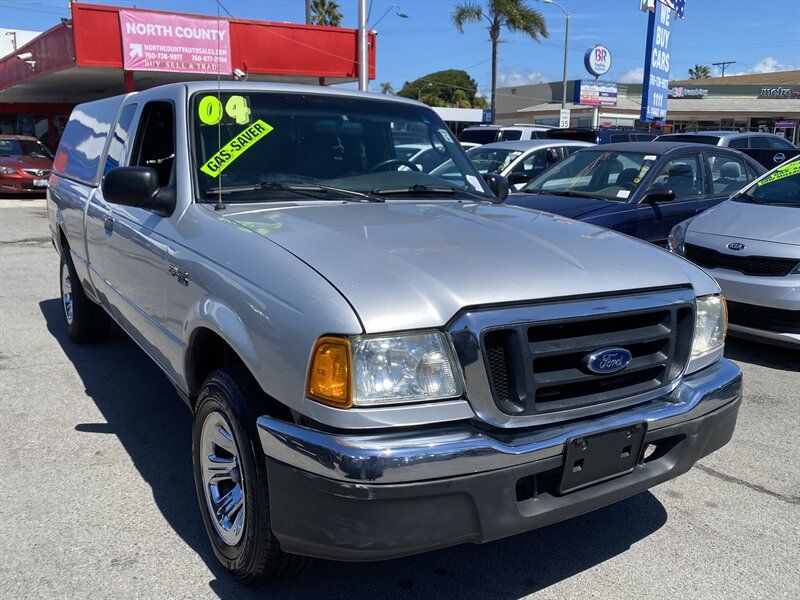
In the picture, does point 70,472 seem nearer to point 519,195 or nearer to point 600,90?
point 519,195

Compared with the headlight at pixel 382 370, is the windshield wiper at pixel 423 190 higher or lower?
higher

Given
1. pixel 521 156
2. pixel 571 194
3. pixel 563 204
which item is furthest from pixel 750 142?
pixel 563 204

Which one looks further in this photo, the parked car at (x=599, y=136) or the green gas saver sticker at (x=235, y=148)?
the parked car at (x=599, y=136)

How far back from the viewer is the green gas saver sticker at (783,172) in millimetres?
6766

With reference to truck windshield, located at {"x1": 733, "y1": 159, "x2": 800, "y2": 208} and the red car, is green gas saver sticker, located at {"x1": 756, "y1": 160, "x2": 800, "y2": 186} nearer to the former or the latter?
truck windshield, located at {"x1": 733, "y1": 159, "x2": 800, "y2": 208}

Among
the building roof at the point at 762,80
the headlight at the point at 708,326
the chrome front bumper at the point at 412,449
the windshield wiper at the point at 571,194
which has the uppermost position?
the building roof at the point at 762,80

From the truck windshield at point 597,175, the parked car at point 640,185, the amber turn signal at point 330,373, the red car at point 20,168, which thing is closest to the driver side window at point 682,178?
the parked car at point 640,185

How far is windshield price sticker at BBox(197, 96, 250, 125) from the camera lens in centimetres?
356

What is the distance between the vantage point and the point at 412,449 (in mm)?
2133

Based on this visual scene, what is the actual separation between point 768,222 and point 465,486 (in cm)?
489

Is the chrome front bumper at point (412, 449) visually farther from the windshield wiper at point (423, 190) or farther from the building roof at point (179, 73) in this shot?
the building roof at point (179, 73)

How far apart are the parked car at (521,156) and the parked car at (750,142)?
10.6 ft

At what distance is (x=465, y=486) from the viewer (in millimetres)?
2170

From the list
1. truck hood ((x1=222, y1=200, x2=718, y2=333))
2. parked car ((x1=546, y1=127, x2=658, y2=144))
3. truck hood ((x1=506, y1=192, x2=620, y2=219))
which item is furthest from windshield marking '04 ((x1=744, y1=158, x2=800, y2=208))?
parked car ((x1=546, y1=127, x2=658, y2=144))
